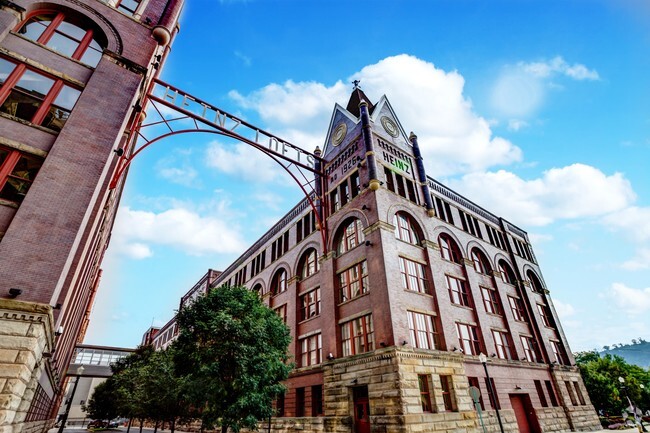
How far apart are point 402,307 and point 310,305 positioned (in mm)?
9383

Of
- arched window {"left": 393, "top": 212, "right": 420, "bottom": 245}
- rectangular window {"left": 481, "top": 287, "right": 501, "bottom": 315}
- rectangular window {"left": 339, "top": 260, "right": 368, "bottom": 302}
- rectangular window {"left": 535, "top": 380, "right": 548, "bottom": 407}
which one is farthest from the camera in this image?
rectangular window {"left": 481, "top": 287, "right": 501, "bottom": 315}

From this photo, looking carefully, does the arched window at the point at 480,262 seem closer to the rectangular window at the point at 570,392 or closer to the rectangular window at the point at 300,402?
the rectangular window at the point at 570,392

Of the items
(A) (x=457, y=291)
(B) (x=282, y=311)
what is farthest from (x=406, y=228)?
(B) (x=282, y=311)

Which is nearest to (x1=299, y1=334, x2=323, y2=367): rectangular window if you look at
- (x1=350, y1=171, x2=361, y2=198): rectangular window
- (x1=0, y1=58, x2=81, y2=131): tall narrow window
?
(x1=350, y1=171, x2=361, y2=198): rectangular window

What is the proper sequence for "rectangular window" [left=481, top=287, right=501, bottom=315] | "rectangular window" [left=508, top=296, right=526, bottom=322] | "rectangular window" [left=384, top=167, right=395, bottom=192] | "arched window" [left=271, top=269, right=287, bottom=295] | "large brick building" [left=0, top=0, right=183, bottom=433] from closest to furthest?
A: 1. "large brick building" [left=0, top=0, right=183, bottom=433]
2. "rectangular window" [left=384, top=167, right=395, bottom=192]
3. "rectangular window" [left=481, top=287, right=501, bottom=315]
4. "rectangular window" [left=508, top=296, right=526, bottom=322]
5. "arched window" [left=271, top=269, right=287, bottom=295]

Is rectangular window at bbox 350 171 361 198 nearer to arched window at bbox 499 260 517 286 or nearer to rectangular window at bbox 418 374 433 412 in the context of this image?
rectangular window at bbox 418 374 433 412

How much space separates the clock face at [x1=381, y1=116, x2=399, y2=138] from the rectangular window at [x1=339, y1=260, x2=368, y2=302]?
11.9m

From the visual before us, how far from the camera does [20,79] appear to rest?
11086 mm

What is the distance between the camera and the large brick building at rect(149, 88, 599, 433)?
17609mm

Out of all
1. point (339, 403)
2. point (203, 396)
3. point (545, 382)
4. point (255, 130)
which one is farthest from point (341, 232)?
point (545, 382)

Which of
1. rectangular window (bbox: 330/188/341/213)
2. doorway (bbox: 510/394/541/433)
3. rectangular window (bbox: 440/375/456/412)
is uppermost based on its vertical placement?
rectangular window (bbox: 330/188/341/213)

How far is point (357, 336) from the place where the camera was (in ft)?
65.2

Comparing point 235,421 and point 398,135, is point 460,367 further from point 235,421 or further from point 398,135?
point 398,135

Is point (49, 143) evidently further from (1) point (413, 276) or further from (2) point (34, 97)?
(1) point (413, 276)
